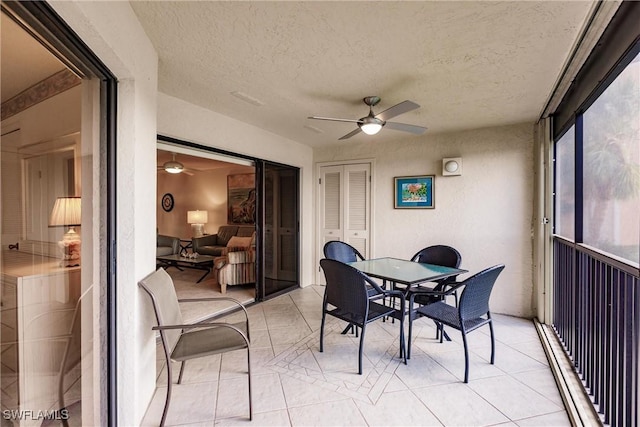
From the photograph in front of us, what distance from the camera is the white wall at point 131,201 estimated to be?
60.2 inches

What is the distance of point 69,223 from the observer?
153cm

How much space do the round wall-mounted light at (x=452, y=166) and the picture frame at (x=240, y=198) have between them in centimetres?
415

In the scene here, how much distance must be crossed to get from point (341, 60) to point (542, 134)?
2.56 meters

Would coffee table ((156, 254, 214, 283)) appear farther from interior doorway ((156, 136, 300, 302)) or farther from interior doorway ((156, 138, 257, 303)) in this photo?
interior doorway ((156, 136, 300, 302))

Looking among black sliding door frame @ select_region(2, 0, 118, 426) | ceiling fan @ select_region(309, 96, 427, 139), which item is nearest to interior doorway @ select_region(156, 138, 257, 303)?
ceiling fan @ select_region(309, 96, 427, 139)

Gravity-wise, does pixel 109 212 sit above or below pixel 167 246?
above

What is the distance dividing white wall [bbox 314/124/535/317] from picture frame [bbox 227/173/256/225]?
3.35m

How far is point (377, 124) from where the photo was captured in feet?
8.46

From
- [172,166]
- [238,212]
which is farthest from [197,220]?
[172,166]

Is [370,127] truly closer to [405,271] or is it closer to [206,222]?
[405,271]

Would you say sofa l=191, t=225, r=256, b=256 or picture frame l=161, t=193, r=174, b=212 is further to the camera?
picture frame l=161, t=193, r=174, b=212

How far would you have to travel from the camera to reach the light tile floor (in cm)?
181

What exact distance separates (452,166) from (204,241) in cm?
520

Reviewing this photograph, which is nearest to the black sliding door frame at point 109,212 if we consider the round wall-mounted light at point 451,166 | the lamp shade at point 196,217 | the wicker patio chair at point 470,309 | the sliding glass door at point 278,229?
the wicker patio chair at point 470,309
